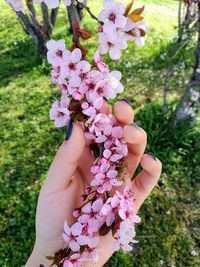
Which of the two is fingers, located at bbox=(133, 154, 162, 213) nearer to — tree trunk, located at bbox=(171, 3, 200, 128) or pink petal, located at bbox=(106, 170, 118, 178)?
pink petal, located at bbox=(106, 170, 118, 178)

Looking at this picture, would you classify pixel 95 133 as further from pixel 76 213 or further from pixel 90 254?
pixel 90 254

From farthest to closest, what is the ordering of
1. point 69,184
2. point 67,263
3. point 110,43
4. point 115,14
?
1. point 69,184
2. point 67,263
3. point 110,43
4. point 115,14

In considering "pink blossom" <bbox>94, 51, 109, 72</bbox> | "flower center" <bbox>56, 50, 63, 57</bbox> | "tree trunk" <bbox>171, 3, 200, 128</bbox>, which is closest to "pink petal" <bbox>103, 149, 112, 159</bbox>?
"pink blossom" <bbox>94, 51, 109, 72</bbox>

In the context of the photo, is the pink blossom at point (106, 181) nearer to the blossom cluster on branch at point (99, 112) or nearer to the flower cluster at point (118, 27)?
the blossom cluster on branch at point (99, 112)

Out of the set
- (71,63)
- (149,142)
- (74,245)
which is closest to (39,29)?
(149,142)

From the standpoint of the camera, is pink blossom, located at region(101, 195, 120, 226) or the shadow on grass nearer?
pink blossom, located at region(101, 195, 120, 226)

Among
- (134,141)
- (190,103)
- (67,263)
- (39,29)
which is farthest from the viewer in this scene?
(39,29)

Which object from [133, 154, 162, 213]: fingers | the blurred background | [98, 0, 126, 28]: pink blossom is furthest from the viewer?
the blurred background

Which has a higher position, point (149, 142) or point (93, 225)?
point (93, 225)

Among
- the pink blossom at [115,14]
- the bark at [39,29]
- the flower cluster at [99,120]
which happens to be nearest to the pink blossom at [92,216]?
the flower cluster at [99,120]
